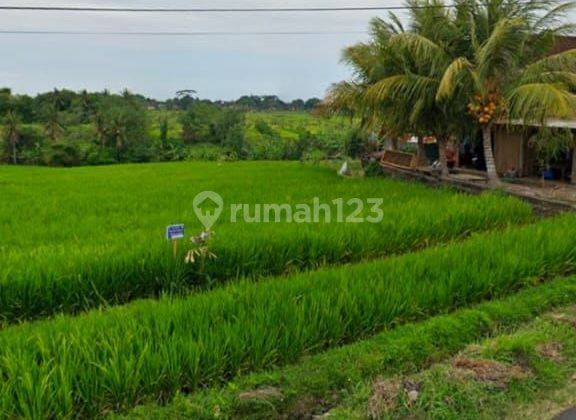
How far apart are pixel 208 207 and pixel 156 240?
3503mm

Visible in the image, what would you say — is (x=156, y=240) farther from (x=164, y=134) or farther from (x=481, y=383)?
(x=164, y=134)

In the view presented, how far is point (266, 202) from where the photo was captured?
957cm

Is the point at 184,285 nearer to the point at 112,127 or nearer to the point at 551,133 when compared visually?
the point at 551,133

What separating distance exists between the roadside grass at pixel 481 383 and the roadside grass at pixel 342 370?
4.9 inches

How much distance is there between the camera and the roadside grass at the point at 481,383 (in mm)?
2863

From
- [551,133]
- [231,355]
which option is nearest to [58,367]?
[231,355]

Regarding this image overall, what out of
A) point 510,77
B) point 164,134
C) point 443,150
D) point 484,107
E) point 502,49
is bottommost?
point 443,150

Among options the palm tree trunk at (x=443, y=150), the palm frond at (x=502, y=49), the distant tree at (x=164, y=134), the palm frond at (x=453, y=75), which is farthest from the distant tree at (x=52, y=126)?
the palm frond at (x=502, y=49)

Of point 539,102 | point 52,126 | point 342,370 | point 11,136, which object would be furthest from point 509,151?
Answer: point 52,126

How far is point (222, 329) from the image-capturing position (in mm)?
3273

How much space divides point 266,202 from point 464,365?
659cm

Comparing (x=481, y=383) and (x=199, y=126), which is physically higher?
(x=199, y=126)

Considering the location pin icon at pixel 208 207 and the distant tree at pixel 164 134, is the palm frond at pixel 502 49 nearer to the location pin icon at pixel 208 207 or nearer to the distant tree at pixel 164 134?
the location pin icon at pixel 208 207

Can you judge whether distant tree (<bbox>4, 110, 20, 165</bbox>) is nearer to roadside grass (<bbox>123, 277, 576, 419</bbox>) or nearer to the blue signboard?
the blue signboard
